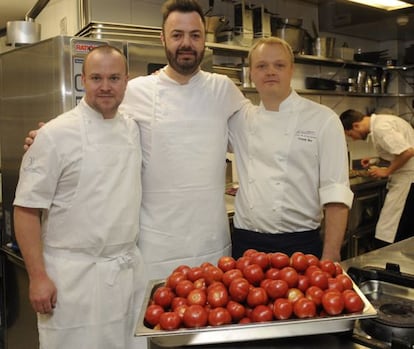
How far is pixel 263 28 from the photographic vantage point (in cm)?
319

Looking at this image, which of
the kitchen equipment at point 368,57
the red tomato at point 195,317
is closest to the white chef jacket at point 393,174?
the kitchen equipment at point 368,57

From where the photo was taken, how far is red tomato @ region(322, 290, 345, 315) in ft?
2.99

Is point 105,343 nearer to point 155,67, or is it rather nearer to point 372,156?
point 155,67

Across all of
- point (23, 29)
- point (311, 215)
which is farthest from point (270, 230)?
point (23, 29)

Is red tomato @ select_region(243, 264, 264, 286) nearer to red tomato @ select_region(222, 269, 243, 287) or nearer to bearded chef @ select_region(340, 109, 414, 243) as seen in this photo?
red tomato @ select_region(222, 269, 243, 287)

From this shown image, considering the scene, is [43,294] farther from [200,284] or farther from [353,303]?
[353,303]

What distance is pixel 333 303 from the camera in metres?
0.91

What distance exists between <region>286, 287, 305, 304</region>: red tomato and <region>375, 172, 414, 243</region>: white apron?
2.69 m

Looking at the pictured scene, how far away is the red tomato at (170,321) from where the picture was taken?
894mm

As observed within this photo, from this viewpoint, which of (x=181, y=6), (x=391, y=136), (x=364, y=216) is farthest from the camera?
(x=364, y=216)

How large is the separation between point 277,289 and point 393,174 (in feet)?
9.28

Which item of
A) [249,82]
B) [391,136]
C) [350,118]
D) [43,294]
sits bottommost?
[43,294]

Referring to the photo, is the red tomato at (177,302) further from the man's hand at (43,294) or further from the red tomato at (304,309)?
the man's hand at (43,294)

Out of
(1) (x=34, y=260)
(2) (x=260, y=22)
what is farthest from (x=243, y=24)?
(1) (x=34, y=260)
